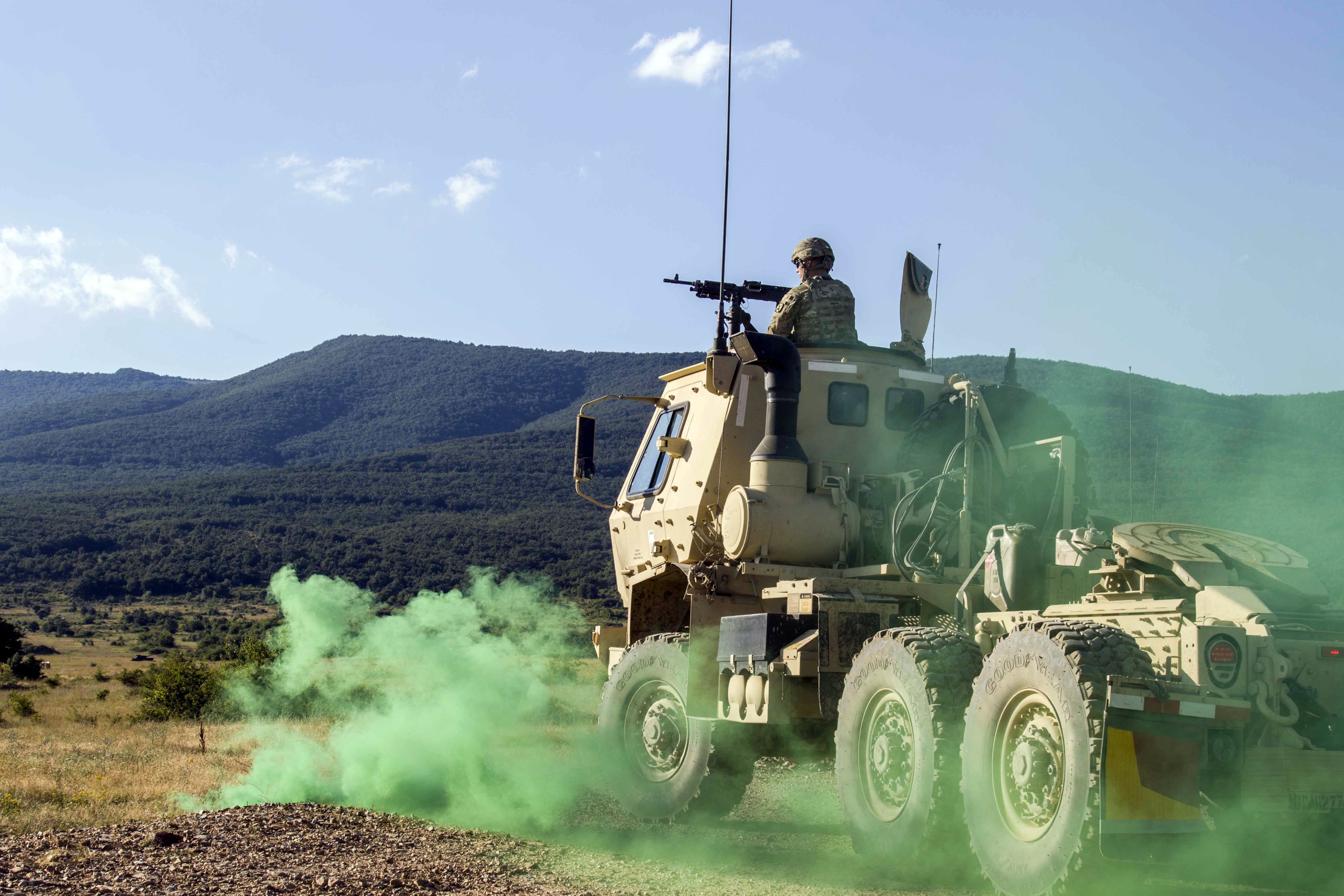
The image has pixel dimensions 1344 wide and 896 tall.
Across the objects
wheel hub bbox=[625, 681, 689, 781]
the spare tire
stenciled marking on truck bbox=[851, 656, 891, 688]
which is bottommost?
wheel hub bbox=[625, 681, 689, 781]

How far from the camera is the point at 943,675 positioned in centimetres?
691

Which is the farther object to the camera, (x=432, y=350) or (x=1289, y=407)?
(x=432, y=350)

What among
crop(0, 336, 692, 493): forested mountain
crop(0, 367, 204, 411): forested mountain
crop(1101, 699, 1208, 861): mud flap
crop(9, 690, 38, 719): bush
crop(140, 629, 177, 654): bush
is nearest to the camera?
crop(1101, 699, 1208, 861): mud flap

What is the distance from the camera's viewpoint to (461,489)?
88.9 m

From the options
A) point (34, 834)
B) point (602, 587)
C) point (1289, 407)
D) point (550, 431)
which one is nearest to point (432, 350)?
point (550, 431)

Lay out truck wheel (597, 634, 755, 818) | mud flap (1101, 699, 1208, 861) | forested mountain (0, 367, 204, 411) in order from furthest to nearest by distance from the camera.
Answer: forested mountain (0, 367, 204, 411)
truck wheel (597, 634, 755, 818)
mud flap (1101, 699, 1208, 861)

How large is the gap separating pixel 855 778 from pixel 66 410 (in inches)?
5764

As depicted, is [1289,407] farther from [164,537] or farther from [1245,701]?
[164,537]

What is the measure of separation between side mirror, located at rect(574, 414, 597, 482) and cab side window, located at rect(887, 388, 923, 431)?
106 inches

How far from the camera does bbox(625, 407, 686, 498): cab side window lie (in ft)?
Result: 36.2

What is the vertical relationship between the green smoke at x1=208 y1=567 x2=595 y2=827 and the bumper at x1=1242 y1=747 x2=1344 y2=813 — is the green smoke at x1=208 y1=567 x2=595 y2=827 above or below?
below

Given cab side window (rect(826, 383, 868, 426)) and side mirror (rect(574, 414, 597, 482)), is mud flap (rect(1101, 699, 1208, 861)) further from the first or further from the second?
side mirror (rect(574, 414, 597, 482))

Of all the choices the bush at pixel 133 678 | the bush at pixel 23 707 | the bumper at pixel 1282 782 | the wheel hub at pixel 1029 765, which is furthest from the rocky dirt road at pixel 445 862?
the bush at pixel 133 678

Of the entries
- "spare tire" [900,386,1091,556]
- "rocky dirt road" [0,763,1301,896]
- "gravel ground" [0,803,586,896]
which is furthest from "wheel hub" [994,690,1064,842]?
"gravel ground" [0,803,586,896]
